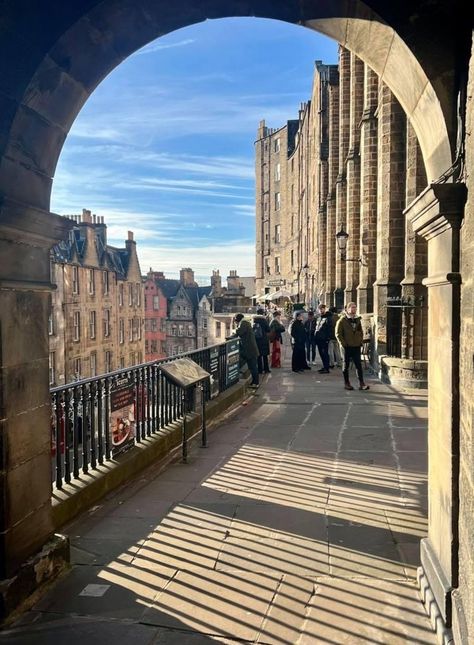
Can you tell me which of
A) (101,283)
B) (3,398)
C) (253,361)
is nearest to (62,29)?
(3,398)

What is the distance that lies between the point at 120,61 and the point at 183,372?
141 inches

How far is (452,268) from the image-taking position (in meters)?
2.97

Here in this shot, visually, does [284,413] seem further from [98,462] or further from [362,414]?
[98,462]

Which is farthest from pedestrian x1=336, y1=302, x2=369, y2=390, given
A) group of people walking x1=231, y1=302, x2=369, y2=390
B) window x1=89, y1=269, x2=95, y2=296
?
window x1=89, y1=269, x2=95, y2=296

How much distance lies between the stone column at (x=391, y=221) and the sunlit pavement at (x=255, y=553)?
6.50 m

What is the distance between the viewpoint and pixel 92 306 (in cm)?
3919

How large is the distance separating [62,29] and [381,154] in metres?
11.7

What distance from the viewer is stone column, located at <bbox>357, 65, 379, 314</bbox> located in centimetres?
1559

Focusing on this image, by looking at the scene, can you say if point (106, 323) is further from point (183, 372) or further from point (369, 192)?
point (183, 372)

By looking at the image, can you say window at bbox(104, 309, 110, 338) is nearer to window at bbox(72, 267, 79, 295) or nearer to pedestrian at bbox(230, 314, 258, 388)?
window at bbox(72, 267, 79, 295)

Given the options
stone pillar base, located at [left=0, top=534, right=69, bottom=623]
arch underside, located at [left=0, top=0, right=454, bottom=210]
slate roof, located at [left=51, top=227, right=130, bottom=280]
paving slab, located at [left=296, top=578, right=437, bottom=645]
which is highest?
slate roof, located at [left=51, top=227, right=130, bottom=280]

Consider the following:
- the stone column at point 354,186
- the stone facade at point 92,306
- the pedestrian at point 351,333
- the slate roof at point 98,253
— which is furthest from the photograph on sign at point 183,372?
the slate roof at point 98,253

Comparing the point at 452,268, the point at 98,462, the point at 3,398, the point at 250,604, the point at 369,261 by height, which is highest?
the point at 369,261

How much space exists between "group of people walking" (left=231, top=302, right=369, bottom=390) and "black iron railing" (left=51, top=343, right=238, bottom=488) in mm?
4095
